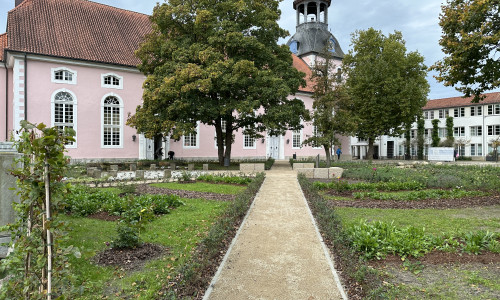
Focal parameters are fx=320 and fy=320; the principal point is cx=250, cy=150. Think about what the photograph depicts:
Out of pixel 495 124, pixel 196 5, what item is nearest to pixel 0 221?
pixel 196 5

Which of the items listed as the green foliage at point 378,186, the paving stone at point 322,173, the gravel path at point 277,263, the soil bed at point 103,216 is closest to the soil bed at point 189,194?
the gravel path at point 277,263

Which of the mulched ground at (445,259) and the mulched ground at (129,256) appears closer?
the mulched ground at (129,256)

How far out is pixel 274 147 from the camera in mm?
36250

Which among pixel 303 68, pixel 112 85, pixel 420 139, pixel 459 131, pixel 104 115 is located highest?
pixel 303 68

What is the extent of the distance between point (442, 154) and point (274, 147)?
18.2 metres

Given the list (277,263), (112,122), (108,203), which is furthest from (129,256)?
(112,122)

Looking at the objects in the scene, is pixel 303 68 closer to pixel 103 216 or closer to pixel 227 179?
pixel 227 179

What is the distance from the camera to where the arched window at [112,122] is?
2594 cm

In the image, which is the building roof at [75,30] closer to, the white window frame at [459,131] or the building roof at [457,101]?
the building roof at [457,101]

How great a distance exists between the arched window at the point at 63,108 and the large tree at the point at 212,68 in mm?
6838

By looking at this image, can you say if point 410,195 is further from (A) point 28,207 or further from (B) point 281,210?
(A) point 28,207

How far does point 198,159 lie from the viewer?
30.4 meters

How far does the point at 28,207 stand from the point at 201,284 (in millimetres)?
2230

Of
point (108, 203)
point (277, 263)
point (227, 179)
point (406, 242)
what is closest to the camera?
point (277, 263)
